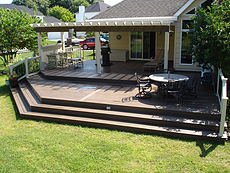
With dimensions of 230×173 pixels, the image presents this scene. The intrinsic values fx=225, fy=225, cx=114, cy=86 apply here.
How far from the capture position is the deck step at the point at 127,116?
6.58m

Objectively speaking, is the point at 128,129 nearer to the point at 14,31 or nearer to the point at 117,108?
the point at 117,108

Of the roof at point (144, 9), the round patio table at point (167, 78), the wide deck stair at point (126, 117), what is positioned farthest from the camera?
the roof at point (144, 9)

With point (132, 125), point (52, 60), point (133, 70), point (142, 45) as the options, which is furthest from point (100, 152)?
point (142, 45)

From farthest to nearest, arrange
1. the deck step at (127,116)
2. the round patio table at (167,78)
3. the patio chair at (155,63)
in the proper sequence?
the patio chair at (155,63)
the round patio table at (167,78)
the deck step at (127,116)

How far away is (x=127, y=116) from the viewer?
723 cm

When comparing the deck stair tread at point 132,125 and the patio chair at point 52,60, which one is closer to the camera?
the deck stair tread at point 132,125

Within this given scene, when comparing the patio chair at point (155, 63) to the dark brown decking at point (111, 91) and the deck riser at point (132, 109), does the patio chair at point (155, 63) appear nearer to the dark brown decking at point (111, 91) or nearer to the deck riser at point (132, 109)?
the dark brown decking at point (111, 91)

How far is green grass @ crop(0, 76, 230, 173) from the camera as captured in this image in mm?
5164

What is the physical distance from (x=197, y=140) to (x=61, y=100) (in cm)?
492

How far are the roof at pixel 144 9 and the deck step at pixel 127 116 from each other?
8.26 m

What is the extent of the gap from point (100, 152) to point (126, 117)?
1.82 metres

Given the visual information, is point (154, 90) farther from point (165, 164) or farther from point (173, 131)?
point (165, 164)

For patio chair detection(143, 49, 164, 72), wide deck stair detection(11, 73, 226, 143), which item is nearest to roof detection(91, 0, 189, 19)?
patio chair detection(143, 49, 164, 72)

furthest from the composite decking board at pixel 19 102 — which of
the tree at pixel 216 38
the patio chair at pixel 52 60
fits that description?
the tree at pixel 216 38
